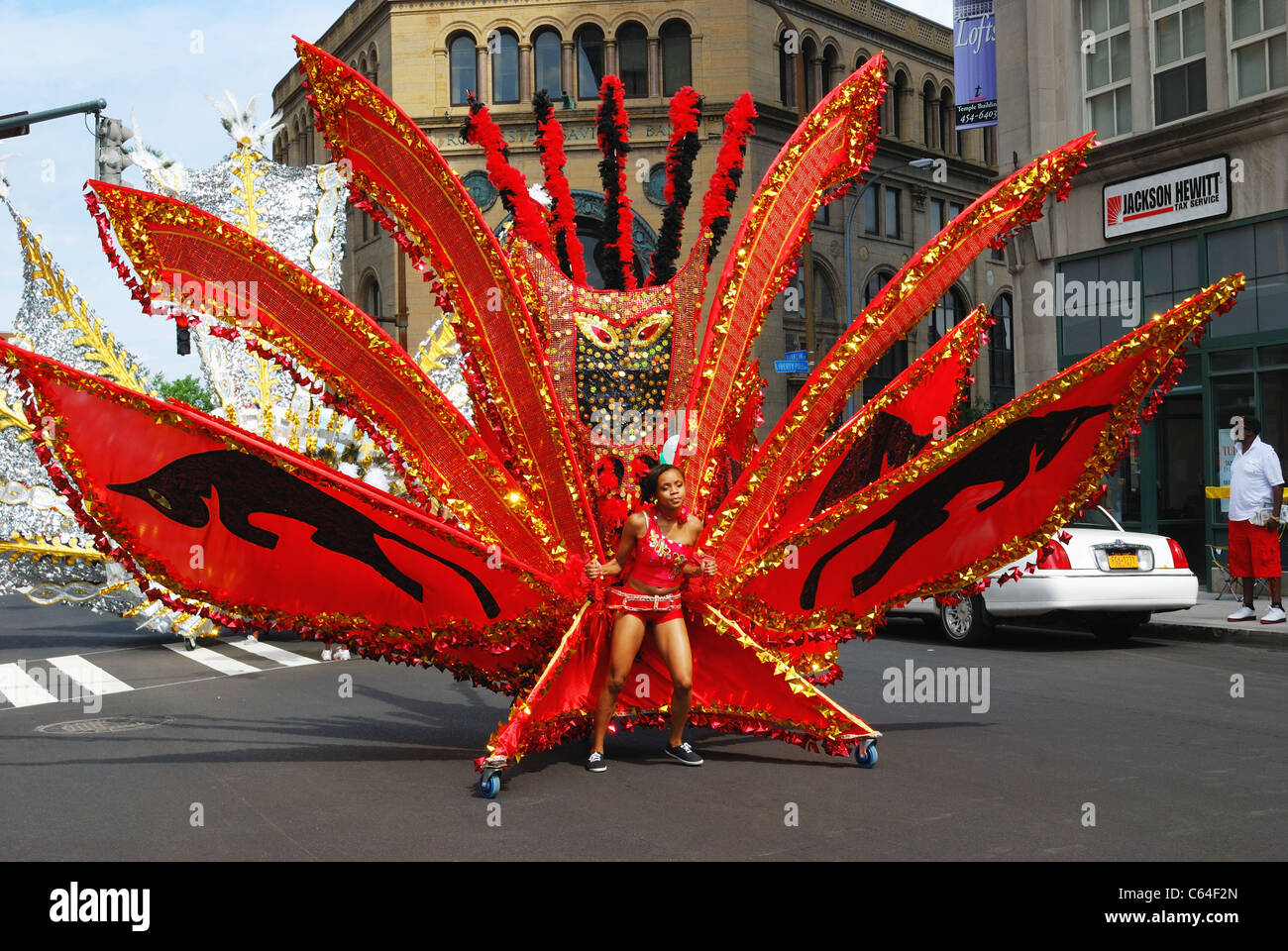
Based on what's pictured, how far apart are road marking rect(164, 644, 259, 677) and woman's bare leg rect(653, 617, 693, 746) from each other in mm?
5737

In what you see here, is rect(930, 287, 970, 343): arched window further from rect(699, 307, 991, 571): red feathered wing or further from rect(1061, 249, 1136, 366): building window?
rect(699, 307, 991, 571): red feathered wing

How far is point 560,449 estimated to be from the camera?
7266 mm

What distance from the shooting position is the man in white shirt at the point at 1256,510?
42.7 ft

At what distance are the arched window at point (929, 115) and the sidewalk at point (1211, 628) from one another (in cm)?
3432

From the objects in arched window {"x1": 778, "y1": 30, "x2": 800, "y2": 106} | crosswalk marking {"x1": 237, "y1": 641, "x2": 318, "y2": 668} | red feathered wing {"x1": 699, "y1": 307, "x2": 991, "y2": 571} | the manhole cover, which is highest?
arched window {"x1": 778, "y1": 30, "x2": 800, "y2": 106}

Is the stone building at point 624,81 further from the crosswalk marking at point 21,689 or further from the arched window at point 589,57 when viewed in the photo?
the crosswalk marking at point 21,689

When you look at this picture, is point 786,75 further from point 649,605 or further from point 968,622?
point 649,605

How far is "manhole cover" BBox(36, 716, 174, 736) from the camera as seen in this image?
859 centimetres

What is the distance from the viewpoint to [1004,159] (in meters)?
20.6

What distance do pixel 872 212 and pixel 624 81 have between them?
931 cm

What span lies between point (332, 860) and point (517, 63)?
36.7 meters

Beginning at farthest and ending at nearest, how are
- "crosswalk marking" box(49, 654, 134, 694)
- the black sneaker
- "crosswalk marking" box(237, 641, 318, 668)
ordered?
1. "crosswalk marking" box(237, 641, 318, 668)
2. "crosswalk marking" box(49, 654, 134, 694)
3. the black sneaker

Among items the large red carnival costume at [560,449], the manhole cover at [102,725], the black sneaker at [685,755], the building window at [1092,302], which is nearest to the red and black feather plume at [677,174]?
the large red carnival costume at [560,449]

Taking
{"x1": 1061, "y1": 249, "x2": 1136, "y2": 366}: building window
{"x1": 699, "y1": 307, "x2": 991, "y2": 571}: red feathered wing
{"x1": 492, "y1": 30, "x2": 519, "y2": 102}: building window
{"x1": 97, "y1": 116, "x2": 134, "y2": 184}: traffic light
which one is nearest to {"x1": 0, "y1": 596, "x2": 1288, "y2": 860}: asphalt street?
{"x1": 699, "y1": 307, "x2": 991, "y2": 571}: red feathered wing
